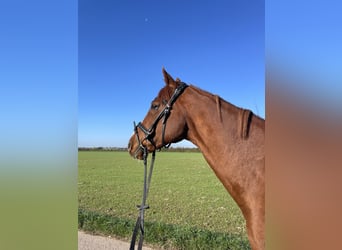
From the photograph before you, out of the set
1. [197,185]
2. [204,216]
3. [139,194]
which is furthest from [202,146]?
[197,185]

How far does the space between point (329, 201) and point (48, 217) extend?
137cm

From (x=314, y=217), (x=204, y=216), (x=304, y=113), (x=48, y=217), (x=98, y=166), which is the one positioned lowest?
(x=204, y=216)

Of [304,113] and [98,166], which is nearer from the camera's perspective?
[304,113]

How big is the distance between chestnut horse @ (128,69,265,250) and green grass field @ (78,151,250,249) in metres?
2.96

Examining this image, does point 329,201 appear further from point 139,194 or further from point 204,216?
point 139,194

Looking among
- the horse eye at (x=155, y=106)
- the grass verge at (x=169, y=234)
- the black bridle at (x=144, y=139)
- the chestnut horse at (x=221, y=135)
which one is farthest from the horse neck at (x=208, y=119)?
the grass verge at (x=169, y=234)

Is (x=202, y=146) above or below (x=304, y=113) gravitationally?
below

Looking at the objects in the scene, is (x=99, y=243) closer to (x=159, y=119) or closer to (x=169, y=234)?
(x=169, y=234)

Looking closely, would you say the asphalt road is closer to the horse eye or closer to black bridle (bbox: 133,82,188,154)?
black bridle (bbox: 133,82,188,154)

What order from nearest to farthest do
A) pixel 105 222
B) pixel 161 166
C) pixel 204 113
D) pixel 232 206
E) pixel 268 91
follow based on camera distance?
pixel 268 91
pixel 204 113
pixel 105 222
pixel 232 206
pixel 161 166

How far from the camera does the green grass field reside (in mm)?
4863

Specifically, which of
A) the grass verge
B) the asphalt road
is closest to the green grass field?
the grass verge

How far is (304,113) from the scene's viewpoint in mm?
675

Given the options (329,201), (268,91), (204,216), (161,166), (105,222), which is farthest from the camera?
(161,166)
